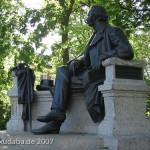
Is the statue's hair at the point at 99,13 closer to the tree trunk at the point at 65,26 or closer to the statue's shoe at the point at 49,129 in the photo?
the statue's shoe at the point at 49,129

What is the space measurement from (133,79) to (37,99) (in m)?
3.08

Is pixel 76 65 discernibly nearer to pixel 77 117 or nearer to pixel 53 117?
pixel 77 117

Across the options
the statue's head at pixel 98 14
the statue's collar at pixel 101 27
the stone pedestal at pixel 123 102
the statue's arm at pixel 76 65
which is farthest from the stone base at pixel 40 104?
the stone pedestal at pixel 123 102

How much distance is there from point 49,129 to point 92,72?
1.42 metres

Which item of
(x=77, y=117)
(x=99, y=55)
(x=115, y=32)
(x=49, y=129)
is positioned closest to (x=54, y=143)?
(x=49, y=129)

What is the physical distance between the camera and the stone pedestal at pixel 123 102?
6332 mm

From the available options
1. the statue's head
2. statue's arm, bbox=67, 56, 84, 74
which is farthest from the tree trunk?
the statue's head

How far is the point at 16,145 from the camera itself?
701cm

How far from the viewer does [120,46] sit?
6.93m

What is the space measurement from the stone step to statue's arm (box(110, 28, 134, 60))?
156 cm

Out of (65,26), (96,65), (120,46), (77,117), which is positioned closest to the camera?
(120,46)

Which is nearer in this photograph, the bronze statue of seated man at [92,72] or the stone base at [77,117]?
the bronze statue of seated man at [92,72]

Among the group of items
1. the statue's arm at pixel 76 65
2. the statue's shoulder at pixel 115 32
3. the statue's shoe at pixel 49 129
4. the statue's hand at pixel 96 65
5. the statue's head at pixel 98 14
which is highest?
the statue's head at pixel 98 14

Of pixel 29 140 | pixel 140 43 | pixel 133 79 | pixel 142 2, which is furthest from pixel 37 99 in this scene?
pixel 140 43
